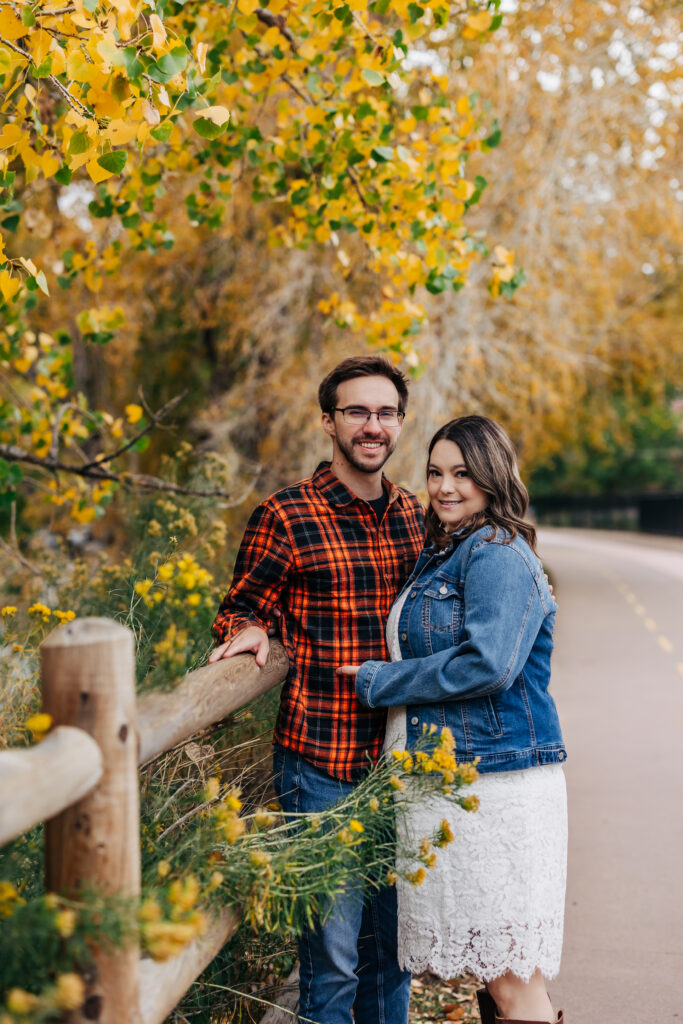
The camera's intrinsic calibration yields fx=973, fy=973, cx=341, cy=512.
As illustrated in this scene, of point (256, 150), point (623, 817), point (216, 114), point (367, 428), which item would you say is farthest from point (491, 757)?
point (256, 150)

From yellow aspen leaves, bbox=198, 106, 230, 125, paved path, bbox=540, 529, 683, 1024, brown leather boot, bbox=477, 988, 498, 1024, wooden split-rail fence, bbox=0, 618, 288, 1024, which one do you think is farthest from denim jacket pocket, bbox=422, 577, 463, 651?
paved path, bbox=540, 529, 683, 1024

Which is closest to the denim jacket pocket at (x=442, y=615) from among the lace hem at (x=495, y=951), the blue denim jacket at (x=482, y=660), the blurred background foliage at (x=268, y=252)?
the blue denim jacket at (x=482, y=660)

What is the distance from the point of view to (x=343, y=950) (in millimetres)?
2654

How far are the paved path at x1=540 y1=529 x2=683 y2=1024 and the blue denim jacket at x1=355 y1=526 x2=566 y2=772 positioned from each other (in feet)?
5.04

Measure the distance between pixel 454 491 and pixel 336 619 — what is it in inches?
19.8

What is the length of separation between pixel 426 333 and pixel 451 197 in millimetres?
4771

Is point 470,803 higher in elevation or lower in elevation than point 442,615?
lower

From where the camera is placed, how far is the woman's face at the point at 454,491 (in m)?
2.75

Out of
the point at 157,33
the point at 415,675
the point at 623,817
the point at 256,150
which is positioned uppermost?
the point at 256,150

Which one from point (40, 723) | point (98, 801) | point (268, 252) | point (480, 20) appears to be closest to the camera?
point (40, 723)

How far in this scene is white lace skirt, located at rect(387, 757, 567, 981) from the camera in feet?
8.16

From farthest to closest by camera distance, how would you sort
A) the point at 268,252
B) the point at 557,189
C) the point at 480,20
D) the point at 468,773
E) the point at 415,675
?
1. the point at 557,189
2. the point at 268,252
3. the point at 480,20
4. the point at 415,675
5. the point at 468,773

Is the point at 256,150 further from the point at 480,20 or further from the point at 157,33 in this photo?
the point at 157,33

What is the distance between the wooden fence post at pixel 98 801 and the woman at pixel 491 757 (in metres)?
1.05
